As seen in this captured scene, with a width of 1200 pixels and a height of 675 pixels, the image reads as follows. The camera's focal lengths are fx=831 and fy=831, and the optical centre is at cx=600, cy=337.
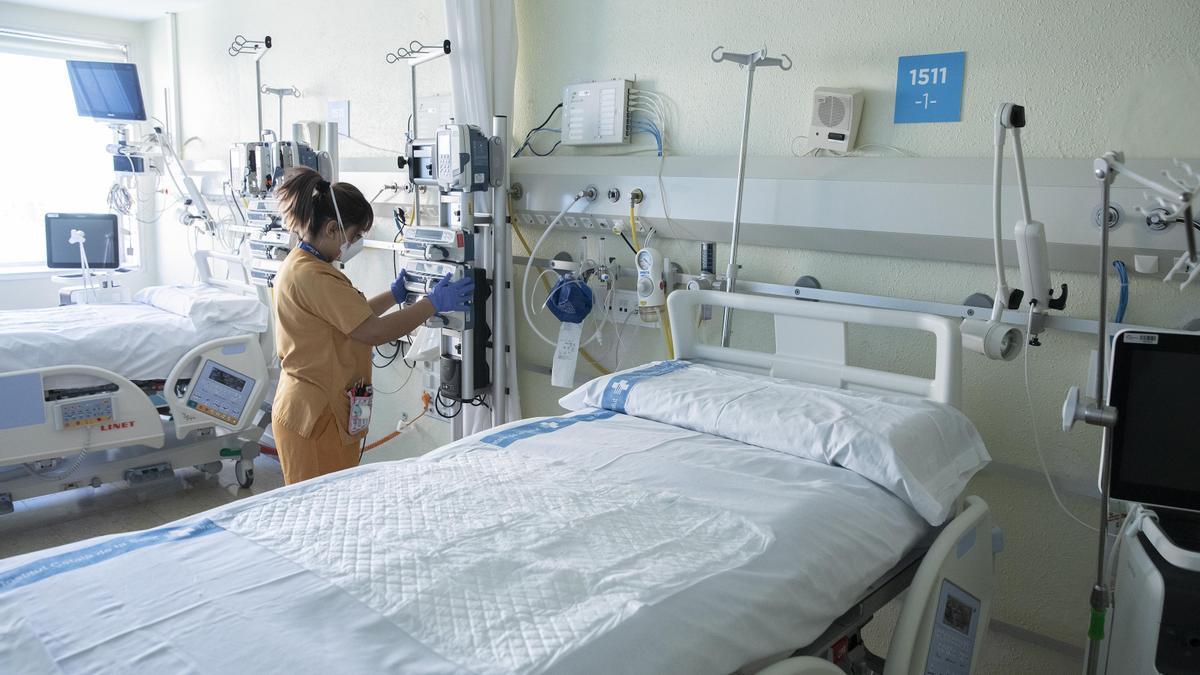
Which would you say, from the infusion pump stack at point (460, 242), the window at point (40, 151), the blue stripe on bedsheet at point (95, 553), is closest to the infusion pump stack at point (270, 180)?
the infusion pump stack at point (460, 242)

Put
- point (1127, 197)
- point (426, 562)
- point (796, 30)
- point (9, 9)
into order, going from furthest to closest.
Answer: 1. point (9, 9)
2. point (796, 30)
3. point (1127, 197)
4. point (426, 562)

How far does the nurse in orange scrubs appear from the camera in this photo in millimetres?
2541

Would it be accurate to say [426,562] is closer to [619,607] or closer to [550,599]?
[550,599]

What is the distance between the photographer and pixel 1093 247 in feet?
6.55

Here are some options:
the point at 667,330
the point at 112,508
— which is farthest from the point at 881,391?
the point at 112,508

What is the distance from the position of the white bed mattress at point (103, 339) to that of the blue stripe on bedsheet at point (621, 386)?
2567mm

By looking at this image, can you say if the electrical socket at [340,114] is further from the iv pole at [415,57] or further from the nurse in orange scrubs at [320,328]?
the nurse in orange scrubs at [320,328]

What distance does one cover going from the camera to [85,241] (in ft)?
16.0

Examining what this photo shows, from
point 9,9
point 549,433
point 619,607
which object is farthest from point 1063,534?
point 9,9

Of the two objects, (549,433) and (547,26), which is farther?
(547,26)

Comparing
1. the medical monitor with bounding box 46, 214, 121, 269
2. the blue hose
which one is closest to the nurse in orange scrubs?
the blue hose

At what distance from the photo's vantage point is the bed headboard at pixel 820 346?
6.44 ft

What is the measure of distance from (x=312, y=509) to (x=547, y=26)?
229 centimetres

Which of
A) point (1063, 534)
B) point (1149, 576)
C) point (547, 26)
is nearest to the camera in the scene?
point (1149, 576)
